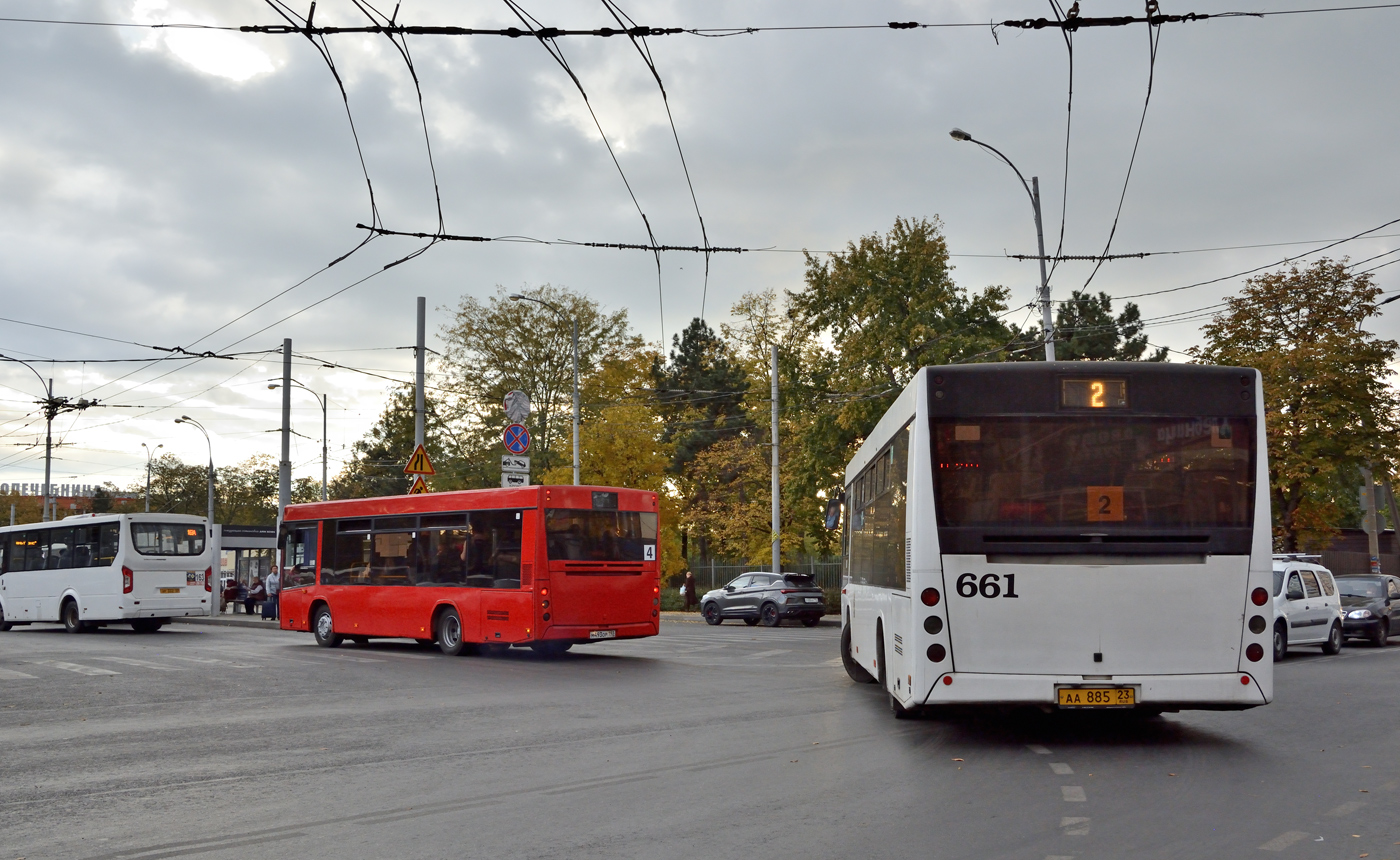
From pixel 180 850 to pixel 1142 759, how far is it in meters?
6.71

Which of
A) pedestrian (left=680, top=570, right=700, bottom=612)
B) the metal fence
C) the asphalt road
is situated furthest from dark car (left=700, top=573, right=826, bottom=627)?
the asphalt road

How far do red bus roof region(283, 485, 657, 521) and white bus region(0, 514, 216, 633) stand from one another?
28.5ft

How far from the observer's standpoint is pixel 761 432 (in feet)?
205

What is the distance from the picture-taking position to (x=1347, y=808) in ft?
24.6

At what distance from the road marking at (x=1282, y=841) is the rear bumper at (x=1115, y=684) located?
293 cm

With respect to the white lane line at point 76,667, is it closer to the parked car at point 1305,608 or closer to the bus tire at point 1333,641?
the parked car at point 1305,608

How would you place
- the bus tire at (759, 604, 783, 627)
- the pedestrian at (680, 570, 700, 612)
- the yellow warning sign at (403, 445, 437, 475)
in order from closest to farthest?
the yellow warning sign at (403, 445, 437, 475) < the bus tire at (759, 604, 783, 627) < the pedestrian at (680, 570, 700, 612)

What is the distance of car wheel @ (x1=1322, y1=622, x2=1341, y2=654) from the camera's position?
73.9ft

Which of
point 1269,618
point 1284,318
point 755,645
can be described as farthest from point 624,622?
point 1284,318

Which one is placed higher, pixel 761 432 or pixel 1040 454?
pixel 761 432

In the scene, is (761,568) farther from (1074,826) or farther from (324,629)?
(1074,826)

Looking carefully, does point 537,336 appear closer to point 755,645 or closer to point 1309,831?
point 755,645

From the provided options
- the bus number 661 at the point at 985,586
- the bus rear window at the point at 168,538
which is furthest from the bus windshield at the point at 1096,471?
the bus rear window at the point at 168,538

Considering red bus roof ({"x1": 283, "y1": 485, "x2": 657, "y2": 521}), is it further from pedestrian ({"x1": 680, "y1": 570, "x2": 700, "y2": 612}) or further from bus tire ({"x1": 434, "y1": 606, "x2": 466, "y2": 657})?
pedestrian ({"x1": 680, "y1": 570, "x2": 700, "y2": 612})
